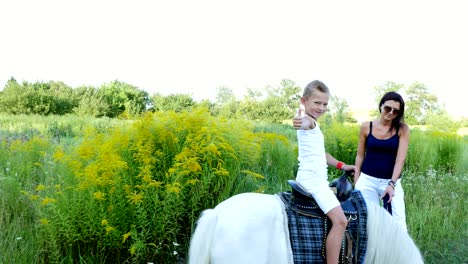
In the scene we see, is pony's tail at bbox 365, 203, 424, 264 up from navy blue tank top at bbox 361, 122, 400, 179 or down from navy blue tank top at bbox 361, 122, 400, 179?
down

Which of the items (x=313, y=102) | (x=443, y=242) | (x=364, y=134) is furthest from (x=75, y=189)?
(x=443, y=242)

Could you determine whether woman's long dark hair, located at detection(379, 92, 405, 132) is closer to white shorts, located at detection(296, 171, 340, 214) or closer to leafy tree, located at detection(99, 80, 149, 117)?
white shorts, located at detection(296, 171, 340, 214)

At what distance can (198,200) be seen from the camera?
3.78 metres

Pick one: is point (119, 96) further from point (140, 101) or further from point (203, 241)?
point (203, 241)

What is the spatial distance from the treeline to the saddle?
12.8m

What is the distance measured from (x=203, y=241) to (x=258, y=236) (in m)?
0.32

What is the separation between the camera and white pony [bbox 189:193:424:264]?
217 centimetres

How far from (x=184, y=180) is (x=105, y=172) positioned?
28.0 inches

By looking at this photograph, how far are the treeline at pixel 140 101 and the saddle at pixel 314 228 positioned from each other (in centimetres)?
1278

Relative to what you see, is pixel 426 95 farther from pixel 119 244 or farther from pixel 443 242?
pixel 119 244

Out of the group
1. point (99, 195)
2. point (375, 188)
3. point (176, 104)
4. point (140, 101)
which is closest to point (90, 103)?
point (140, 101)

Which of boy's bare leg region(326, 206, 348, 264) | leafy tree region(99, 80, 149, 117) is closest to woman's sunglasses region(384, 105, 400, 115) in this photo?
boy's bare leg region(326, 206, 348, 264)

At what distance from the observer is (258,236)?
2.20 metres

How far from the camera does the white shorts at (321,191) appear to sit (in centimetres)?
232
